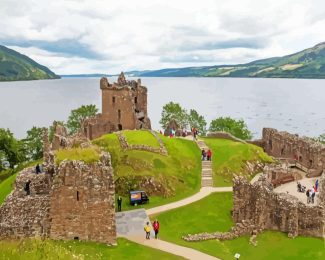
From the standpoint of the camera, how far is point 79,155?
111ft

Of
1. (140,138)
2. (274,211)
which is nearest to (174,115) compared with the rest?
(140,138)

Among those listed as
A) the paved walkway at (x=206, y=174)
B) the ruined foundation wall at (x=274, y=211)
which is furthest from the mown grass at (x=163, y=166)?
the ruined foundation wall at (x=274, y=211)

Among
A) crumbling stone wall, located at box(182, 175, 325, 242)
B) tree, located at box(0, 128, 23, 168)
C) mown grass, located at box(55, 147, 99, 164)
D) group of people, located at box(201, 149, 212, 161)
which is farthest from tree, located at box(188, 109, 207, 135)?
mown grass, located at box(55, 147, 99, 164)

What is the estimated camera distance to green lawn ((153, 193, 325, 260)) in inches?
1358

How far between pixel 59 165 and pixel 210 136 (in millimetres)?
40551

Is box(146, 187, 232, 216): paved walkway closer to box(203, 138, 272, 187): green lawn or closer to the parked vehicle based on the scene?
box(203, 138, 272, 187): green lawn

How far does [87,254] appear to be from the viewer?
28.5 metres

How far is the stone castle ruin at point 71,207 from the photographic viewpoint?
32438 mm

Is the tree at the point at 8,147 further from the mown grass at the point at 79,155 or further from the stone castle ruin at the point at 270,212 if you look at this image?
the mown grass at the point at 79,155

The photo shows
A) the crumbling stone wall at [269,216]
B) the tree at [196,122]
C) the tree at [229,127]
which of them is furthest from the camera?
the tree at [196,122]

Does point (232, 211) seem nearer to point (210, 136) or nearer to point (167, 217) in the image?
point (167, 217)

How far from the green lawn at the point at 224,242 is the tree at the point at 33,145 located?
57014mm

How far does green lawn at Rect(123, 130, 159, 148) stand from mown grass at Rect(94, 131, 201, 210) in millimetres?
648

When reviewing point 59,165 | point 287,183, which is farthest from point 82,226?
point 287,183
